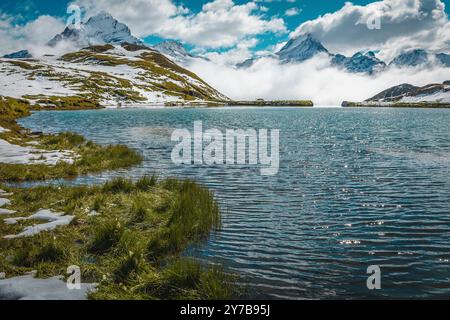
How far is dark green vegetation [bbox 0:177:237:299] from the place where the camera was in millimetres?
10406

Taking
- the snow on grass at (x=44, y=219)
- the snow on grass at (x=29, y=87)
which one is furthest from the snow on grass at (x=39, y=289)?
the snow on grass at (x=29, y=87)

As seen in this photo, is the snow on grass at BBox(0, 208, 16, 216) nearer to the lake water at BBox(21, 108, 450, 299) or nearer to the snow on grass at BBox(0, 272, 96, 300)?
the snow on grass at BBox(0, 272, 96, 300)

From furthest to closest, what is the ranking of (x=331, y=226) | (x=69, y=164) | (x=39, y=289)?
(x=69, y=164) < (x=331, y=226) < (x=39, y=289)

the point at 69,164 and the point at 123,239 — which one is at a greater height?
the point at 69,164

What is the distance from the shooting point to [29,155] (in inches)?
1235

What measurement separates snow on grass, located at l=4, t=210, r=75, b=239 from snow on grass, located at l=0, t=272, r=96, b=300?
366 cm

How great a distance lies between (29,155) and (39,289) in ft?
80.3

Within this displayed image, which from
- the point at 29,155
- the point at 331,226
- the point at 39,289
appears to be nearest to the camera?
the point at 39,289

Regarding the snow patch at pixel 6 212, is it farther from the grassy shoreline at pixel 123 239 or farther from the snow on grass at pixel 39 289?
the snow on grass at pixel 39 289

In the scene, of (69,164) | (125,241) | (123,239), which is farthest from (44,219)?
(69,164)

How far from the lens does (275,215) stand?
59.5 feet

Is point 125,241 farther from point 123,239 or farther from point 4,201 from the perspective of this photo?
point 4,201
